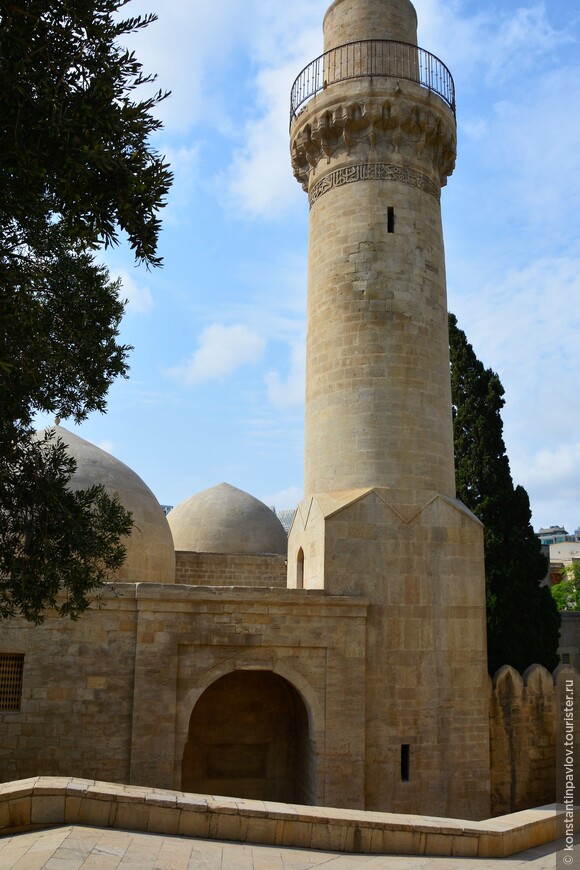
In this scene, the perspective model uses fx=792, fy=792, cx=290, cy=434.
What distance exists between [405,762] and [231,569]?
685cm

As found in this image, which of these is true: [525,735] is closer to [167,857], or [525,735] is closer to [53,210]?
[167,857]

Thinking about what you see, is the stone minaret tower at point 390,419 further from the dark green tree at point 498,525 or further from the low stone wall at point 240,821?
the dark green tree at point 498,525

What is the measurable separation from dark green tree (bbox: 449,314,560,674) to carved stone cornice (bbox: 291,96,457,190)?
18.8 ft

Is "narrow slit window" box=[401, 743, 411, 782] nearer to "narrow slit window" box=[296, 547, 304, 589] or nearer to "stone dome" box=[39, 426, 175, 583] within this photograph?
"narrow slit window" box=[296, 547, 304, 589]

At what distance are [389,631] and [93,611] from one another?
4247 millimetres

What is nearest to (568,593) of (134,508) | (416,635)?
(416,635)

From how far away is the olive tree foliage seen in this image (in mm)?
5352

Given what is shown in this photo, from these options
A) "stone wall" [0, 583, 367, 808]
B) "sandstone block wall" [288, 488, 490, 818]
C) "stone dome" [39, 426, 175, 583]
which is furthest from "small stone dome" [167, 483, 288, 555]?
"stone wall" [0, 583, 367, 808]

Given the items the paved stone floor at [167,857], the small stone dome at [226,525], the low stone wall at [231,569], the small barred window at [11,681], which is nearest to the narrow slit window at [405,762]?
the paved stone floor at [167,857]

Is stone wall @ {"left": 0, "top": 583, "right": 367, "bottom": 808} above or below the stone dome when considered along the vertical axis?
below

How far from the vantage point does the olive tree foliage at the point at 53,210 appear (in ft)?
17.6

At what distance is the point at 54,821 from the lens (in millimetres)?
7000

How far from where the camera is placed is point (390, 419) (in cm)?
1245

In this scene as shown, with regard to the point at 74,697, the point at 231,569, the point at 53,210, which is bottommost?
the point at 74,697
